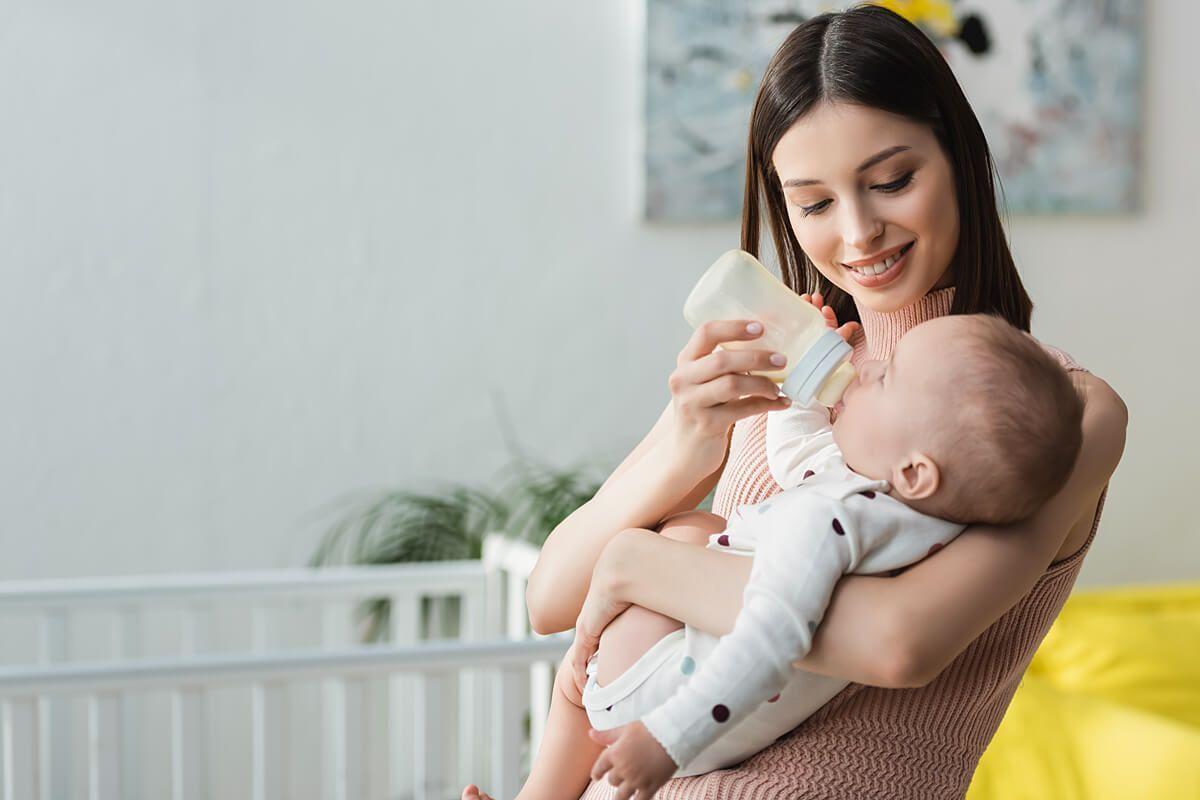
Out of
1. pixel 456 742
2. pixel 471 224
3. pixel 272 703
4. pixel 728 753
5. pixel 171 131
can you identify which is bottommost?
pixel 456 742

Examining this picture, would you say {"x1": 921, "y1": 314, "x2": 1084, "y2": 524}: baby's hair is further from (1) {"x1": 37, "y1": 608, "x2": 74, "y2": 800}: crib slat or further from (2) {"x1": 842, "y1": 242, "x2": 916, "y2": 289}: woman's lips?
(1) {"x1": 37, "y1": 608, "x2": 74, "y2": 800}: crib slat

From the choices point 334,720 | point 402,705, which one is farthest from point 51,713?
point 402,705

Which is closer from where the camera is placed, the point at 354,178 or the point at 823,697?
the point at 823,697

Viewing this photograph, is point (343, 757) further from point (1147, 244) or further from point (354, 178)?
point (1147, 244)

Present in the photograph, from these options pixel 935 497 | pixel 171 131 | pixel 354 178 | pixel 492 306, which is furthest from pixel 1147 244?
pixel 935 497

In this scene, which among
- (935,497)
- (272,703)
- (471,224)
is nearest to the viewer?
(935,497)

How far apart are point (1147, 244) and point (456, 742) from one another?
1.90 m

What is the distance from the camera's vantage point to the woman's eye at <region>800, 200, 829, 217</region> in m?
1.01

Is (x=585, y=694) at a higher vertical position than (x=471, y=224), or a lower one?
lower

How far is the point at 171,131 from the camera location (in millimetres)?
2459

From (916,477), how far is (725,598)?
0.15 metres

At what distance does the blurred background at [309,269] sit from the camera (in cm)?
241

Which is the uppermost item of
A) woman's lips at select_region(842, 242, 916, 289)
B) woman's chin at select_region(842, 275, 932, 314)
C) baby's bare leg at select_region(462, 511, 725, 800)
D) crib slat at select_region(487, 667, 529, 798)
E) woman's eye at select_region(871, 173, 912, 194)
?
woman's eye at select_region(871, 173, 912, 194)

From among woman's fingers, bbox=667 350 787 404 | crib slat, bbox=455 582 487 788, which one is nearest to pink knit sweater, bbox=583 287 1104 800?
woman's fingers, bbox=667 350 787 404
